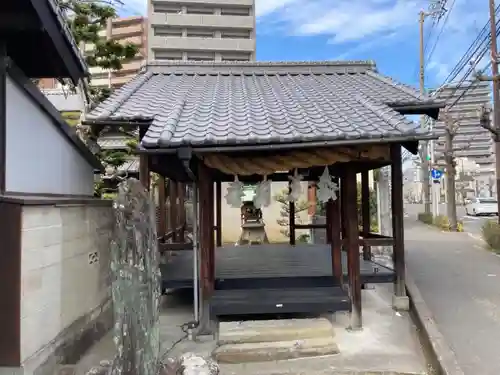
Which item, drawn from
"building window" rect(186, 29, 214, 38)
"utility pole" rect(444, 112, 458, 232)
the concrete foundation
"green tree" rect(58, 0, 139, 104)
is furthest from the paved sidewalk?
"building window" rect(186, 29, 214, 38)

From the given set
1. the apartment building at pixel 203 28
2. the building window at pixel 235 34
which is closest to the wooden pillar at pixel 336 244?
the apartment building at pixel 203 28

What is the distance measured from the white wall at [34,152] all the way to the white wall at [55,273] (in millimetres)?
410

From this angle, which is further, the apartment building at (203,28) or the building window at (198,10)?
the building window at (198,10)

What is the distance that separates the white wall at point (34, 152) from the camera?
4.53m

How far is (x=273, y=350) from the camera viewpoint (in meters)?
5.43

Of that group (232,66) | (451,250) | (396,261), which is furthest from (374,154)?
(451,250)

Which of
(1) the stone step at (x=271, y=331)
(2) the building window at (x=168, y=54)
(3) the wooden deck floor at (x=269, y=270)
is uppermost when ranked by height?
(2) the building window at (x=168, y=54)

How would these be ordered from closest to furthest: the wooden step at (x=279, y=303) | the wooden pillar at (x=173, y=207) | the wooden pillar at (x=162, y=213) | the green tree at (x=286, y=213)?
the wooden step at (x=279, y=303), the wooden pillar at (x=162, y=213), the wooden pillar at (x=173, y=207), the green tree at (x=286, y=213)

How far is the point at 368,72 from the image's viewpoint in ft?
31.3

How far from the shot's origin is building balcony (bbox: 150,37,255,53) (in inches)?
1831

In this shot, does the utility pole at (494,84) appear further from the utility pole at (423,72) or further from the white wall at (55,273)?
the white wall at (55,273)

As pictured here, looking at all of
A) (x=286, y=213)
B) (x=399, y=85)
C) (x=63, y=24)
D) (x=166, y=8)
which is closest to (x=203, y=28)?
(x=166, y=8)

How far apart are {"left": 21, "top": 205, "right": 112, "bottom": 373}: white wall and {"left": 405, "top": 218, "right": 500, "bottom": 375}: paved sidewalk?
15.6 feet

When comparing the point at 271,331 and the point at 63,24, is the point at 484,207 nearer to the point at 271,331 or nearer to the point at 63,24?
the point at 271,331
